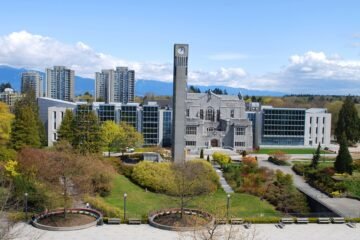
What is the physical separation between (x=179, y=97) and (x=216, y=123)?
74.3 ft

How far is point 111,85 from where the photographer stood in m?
110

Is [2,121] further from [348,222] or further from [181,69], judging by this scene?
[348,222]

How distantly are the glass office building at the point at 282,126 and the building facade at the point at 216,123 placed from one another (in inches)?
133

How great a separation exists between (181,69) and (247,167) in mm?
10808

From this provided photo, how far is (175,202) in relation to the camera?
2641 cm

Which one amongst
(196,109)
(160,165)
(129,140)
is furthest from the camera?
(196,109)

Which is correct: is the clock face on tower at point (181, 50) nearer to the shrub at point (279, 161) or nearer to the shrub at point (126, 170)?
the shrub at point (126, 170)

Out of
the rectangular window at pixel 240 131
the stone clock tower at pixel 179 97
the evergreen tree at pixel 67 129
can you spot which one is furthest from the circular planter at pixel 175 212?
the rectangular window at pixel 240 131

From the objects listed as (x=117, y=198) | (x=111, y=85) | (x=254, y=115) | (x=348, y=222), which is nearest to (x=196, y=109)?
(x=254, y=115)

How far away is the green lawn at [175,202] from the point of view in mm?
26031

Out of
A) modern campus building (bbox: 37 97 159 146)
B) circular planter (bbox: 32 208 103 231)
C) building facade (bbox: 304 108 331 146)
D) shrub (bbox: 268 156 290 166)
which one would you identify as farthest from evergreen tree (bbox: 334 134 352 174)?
modern campus building (bbox: 37 97 159 146)

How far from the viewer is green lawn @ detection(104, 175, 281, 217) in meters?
26.0

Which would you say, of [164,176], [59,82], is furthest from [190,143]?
[59,82]

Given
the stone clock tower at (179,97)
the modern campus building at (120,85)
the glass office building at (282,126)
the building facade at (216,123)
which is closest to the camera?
the stone clock tower at (179,97)
